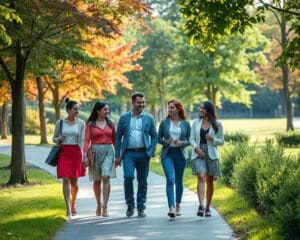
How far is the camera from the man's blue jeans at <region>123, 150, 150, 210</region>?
982 centimetres

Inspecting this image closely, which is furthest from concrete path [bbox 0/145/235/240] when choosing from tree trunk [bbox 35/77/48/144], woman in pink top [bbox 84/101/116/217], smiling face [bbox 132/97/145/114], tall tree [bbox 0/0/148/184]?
tree trunk [bbox 35/77/48/144]

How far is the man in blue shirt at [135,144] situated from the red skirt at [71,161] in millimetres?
668

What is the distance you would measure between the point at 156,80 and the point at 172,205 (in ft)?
159

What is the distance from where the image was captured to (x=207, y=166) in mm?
10055

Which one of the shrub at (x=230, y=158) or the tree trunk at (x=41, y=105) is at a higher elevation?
the tree trunk at (x=41, y=105)

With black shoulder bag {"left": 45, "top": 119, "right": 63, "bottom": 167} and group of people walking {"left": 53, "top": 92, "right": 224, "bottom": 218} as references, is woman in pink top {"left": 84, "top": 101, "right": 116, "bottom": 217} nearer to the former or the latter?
group of people walking {"left": 53, "top": 92, "right": 224, "bottom": 218}

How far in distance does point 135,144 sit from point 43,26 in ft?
18.0

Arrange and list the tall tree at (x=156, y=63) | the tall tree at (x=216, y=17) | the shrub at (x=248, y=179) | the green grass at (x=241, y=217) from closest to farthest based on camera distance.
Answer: the green grass at (x=241, y=217) → the shrub at (x=248, y=179) → the tall tree at (x=216, y=17) → the tall tree at (x=156, y=63)

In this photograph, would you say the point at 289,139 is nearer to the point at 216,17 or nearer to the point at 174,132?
the point at 216,17

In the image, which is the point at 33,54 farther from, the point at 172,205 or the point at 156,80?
the point at 156,80

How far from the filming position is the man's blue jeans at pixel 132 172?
9.82m

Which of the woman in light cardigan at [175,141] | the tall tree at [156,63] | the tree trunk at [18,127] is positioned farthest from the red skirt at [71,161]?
the tall tree at [156,63]

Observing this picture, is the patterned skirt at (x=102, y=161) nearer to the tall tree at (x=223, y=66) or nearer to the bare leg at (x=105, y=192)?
the bare leg at (x=105, y=192)

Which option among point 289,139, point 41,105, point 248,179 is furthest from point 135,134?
point 41,105
